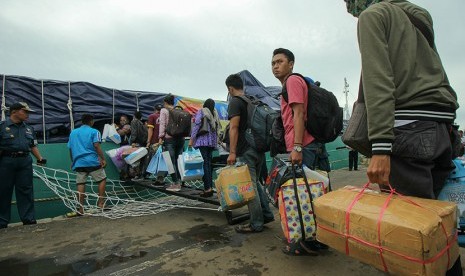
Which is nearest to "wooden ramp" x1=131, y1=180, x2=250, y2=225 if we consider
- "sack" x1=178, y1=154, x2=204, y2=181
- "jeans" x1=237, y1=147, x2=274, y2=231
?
"sack" x1=178, y1=154, x2=204, y2=181

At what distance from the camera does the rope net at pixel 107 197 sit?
5.22m

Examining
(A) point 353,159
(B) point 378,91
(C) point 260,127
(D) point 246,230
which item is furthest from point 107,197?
(A) point 353,159

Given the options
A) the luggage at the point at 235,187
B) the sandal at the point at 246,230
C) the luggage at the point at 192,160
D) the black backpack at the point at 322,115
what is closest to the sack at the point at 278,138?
the black backpack at the point at 322,115

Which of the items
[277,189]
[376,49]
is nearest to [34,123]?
[277,189]

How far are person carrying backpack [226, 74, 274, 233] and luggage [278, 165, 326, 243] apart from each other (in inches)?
40.7

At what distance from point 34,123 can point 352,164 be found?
35.8 feet

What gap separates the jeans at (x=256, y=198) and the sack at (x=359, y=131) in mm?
1978

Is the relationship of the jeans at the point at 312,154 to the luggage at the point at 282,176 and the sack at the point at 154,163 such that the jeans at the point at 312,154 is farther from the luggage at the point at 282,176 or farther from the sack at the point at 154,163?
the sack at the point at 154,163

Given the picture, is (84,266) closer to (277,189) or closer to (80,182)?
(277,189)

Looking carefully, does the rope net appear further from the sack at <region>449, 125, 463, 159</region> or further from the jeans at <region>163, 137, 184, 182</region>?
the sack at <region>449, 125, 463, 159</region>

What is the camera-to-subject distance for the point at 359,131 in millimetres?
1544

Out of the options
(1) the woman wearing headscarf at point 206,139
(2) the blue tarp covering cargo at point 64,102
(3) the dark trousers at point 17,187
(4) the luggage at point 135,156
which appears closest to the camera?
(3) the dark trousers at point 17,187

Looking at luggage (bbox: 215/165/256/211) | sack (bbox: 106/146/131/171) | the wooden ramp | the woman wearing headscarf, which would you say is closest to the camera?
luggage (bbox: 215/165/256/211)

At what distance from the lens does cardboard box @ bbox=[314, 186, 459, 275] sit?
3.90ft
